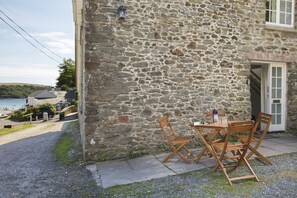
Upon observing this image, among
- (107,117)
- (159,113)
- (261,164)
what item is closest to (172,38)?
(159,113)

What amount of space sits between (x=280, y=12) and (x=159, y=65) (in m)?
4.58

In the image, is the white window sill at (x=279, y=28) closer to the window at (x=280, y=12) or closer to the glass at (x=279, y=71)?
the window at (x=280, y=12)

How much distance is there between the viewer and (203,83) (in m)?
6.34

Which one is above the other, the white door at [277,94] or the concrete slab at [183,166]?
the white door at [277,94]

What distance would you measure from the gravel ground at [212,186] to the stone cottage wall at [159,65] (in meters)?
1.76

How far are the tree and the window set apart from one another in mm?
49216

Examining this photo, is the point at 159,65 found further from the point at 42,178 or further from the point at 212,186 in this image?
the point at 42,178

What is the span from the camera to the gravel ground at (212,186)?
3488 millimetres

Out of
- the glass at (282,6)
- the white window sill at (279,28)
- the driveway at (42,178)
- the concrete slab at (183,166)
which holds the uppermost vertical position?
the glass at (282,6)

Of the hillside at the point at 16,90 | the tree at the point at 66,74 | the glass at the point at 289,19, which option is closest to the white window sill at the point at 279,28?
the glass at the point at 289,19

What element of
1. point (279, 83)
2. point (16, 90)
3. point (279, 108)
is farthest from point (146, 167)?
point (16, 90)

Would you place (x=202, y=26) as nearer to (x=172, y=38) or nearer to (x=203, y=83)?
(x=172, y=38)

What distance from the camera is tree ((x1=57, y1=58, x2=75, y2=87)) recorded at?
172ft

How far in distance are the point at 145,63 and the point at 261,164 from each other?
3.36m
